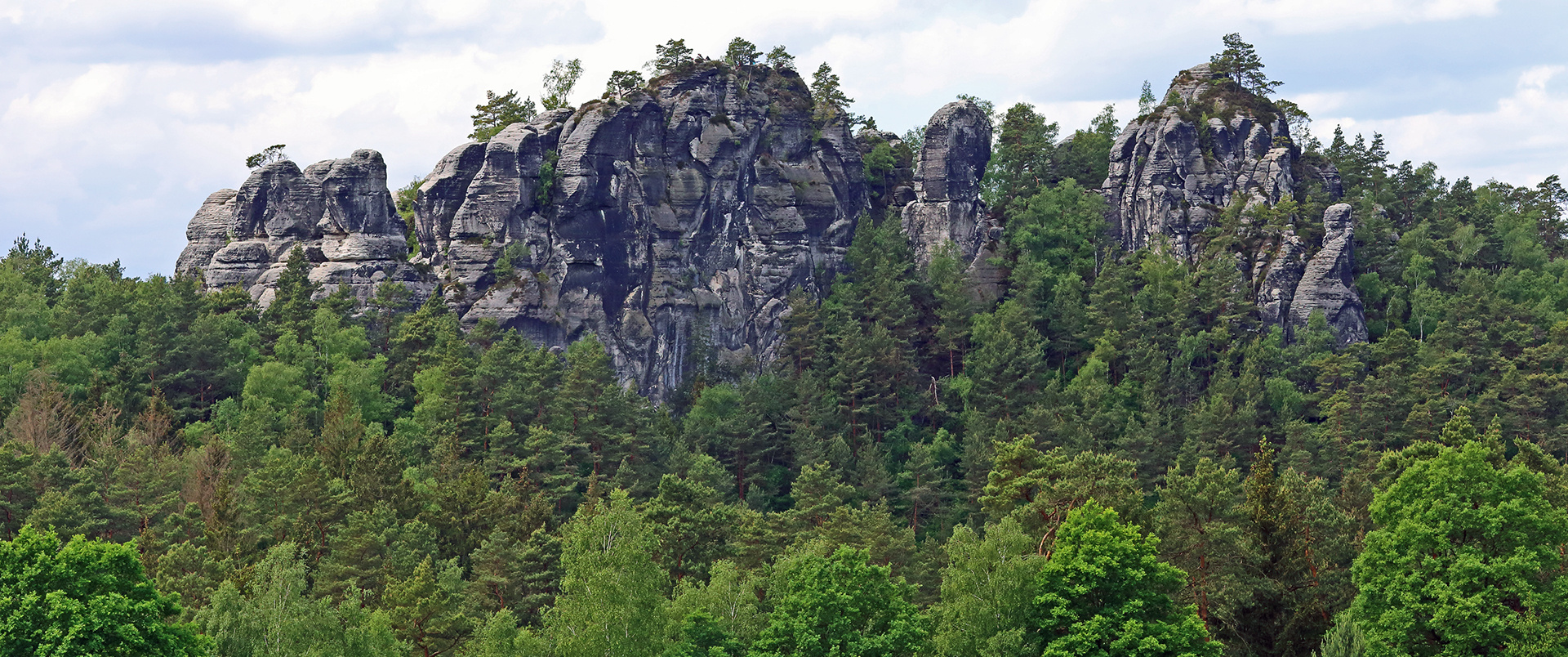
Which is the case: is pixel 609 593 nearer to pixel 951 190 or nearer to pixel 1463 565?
pixel 1463 565

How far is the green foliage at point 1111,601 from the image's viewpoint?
121 ft

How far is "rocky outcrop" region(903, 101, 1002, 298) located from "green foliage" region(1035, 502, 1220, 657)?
55.6 metres

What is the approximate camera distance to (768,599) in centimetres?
4325

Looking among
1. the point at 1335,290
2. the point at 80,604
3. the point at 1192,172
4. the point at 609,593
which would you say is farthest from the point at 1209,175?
the point at 80,604

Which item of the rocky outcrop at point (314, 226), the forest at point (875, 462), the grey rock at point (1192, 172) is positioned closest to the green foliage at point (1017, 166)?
the forest at point (875, 462)

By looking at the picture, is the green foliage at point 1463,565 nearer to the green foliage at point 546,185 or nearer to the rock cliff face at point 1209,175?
the rock cliff face at point 1209,175

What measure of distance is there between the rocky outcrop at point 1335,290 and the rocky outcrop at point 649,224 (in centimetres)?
2928

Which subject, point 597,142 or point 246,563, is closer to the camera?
point 246,563

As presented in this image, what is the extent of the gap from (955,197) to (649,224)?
21952 millimetres

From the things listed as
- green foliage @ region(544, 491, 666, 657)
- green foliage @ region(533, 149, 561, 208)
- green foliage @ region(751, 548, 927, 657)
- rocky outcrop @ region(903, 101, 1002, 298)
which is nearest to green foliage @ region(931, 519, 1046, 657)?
green foliage @ region(751, 548, 927, 657)

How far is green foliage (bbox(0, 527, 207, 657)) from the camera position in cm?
3159

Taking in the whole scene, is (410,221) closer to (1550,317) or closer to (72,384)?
(72,384)

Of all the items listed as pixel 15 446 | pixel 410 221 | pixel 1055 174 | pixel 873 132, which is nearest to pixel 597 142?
pixel 410 221

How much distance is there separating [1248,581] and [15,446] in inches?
1761
